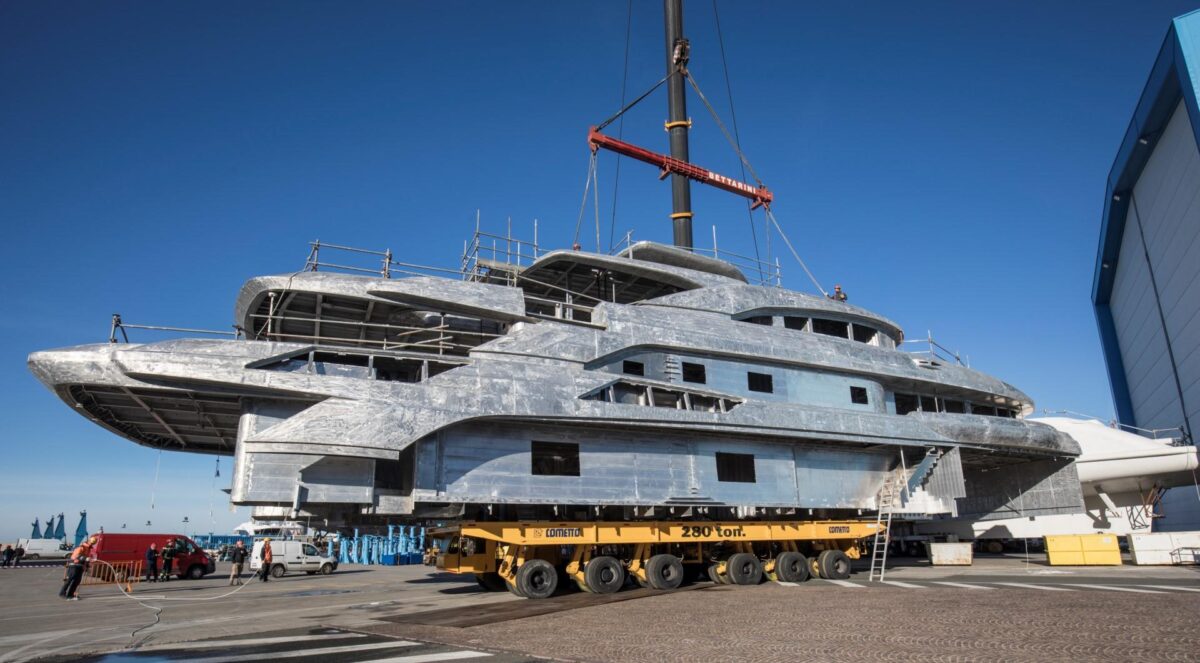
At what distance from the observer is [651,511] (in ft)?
53.4

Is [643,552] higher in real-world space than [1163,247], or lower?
lower

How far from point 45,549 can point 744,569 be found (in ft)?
221

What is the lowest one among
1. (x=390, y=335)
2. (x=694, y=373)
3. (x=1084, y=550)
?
(x=1084, y=550)

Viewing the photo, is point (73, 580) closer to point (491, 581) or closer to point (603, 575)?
point (491, 581)

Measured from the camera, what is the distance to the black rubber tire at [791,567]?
18.2m

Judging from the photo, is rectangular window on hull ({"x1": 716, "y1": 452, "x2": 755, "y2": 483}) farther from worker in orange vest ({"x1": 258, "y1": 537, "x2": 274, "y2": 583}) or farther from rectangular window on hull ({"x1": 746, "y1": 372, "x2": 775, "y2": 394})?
worker in orange vest ({"x1": 258, "y1": 537, "x2": 274, "y2": 583})

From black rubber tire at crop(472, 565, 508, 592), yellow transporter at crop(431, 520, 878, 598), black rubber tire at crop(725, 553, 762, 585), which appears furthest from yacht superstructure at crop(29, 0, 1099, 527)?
black rubber tire at crop(472, 565, 508, 592)

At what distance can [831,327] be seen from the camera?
72.0 feet

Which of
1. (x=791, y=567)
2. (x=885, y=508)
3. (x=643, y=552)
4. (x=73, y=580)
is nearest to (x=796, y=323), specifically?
(x=885, y=508)

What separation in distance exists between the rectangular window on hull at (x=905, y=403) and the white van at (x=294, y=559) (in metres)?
25.2

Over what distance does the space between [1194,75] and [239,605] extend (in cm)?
3732

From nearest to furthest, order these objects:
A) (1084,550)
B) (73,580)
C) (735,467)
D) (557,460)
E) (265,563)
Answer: (557,460) → (735,467) → (73,580) → (1084,550) → (265,563)

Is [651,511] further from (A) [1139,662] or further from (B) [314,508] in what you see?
(A) [1139,662]

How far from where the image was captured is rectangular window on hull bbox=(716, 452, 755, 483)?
17.6 meters
